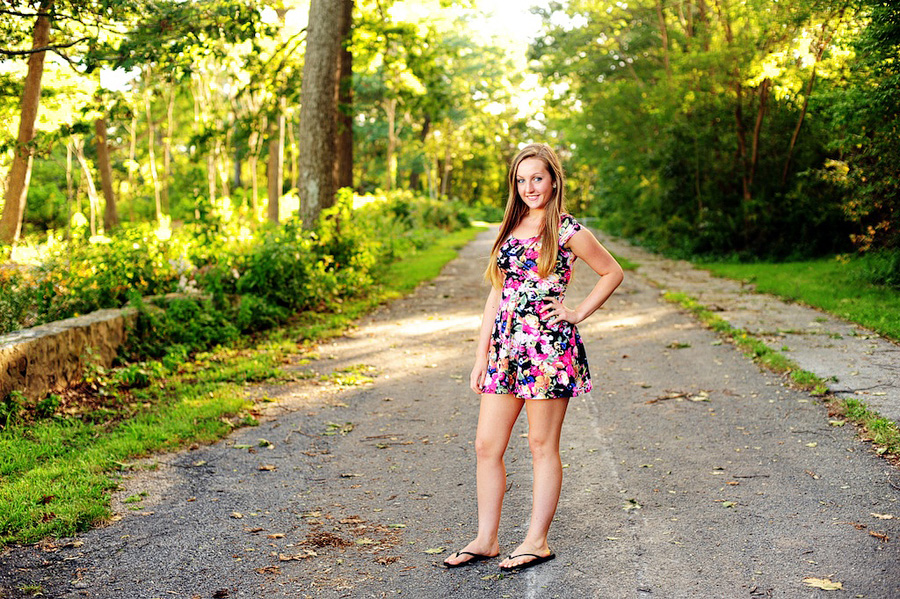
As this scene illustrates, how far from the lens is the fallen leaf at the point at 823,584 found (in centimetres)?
365

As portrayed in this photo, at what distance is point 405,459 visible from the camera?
19.4 ft

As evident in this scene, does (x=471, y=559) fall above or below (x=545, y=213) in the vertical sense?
below

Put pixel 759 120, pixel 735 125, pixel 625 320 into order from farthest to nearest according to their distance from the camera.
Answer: pixel 735 125 < pixel 759 120 < pixel 625 320

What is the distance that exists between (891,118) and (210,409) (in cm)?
1040

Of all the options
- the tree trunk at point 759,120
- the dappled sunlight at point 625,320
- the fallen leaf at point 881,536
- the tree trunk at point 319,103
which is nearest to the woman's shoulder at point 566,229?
the fallen leaf at point 881,536

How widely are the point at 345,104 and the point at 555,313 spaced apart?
36.8 feet

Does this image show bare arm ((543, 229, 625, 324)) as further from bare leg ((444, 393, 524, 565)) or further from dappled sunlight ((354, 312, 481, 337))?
dappled sunlight ((354, 312, 481, 337))

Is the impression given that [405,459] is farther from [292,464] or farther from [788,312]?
[788,312]

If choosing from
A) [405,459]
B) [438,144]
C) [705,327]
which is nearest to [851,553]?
[405,459]

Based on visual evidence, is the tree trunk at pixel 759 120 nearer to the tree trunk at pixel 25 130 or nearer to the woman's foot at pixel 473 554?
the tree trunk at pixel 25 130

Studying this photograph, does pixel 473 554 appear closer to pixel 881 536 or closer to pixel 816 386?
pixel 881 536

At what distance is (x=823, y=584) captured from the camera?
3691mm

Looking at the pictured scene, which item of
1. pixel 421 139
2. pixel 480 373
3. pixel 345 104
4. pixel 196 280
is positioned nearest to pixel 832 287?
pixel 345 104

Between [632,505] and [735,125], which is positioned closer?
[632,505]
